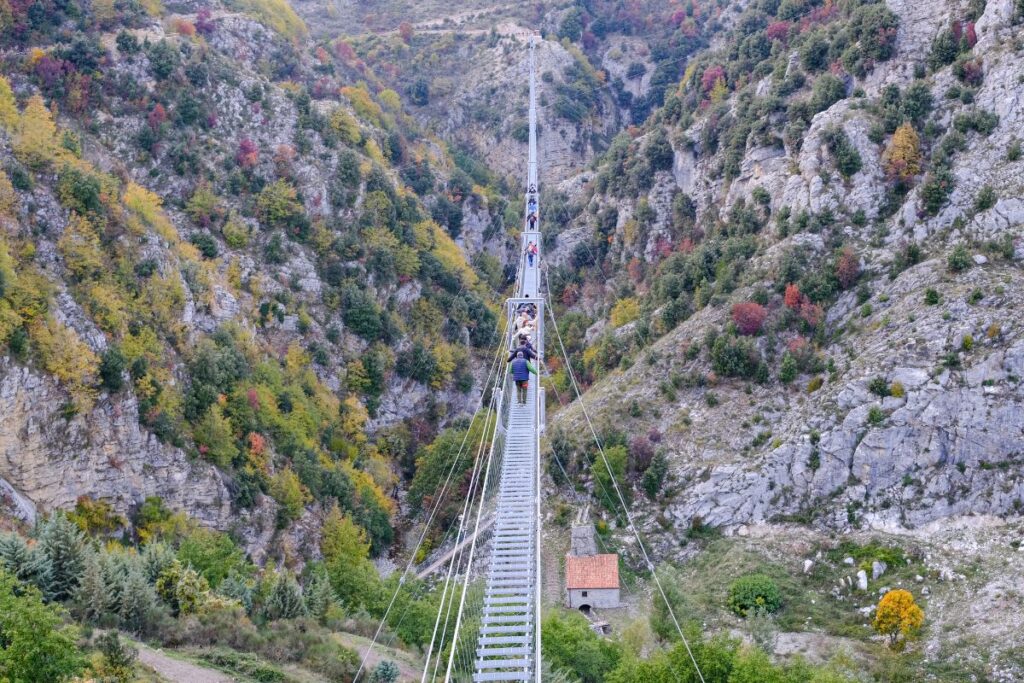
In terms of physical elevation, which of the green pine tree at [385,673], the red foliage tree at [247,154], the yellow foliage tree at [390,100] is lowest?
the green pine tree at [385,673]

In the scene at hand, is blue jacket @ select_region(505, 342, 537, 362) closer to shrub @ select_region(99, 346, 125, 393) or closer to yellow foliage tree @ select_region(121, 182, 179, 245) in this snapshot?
shrub @ select_region(99, 346, 125, 393)

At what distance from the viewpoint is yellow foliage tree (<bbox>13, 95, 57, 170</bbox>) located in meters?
31.2

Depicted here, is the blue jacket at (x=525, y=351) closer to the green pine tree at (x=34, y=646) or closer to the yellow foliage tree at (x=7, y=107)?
the green pine tree at (x=34, y=646)

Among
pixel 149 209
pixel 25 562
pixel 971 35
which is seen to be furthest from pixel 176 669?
pixel 971 35

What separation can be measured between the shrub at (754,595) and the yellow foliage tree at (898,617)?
9.06 ft

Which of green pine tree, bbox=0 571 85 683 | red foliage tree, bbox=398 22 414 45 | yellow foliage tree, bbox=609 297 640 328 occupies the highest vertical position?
red foliage tree, bbox=398 22 414 45

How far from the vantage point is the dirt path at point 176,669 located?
15883 mm

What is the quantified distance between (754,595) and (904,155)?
56.6ft

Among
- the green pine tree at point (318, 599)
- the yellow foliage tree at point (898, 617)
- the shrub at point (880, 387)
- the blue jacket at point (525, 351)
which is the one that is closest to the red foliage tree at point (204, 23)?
the blue jacket at point (525, 351)

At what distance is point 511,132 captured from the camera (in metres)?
60.6

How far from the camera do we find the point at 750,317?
32.7m

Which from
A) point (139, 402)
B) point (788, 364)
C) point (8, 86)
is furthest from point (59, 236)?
point (788, 364)

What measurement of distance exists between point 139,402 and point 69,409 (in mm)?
2218

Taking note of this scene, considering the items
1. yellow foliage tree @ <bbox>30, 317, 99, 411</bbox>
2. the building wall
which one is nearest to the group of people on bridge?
the building wall
